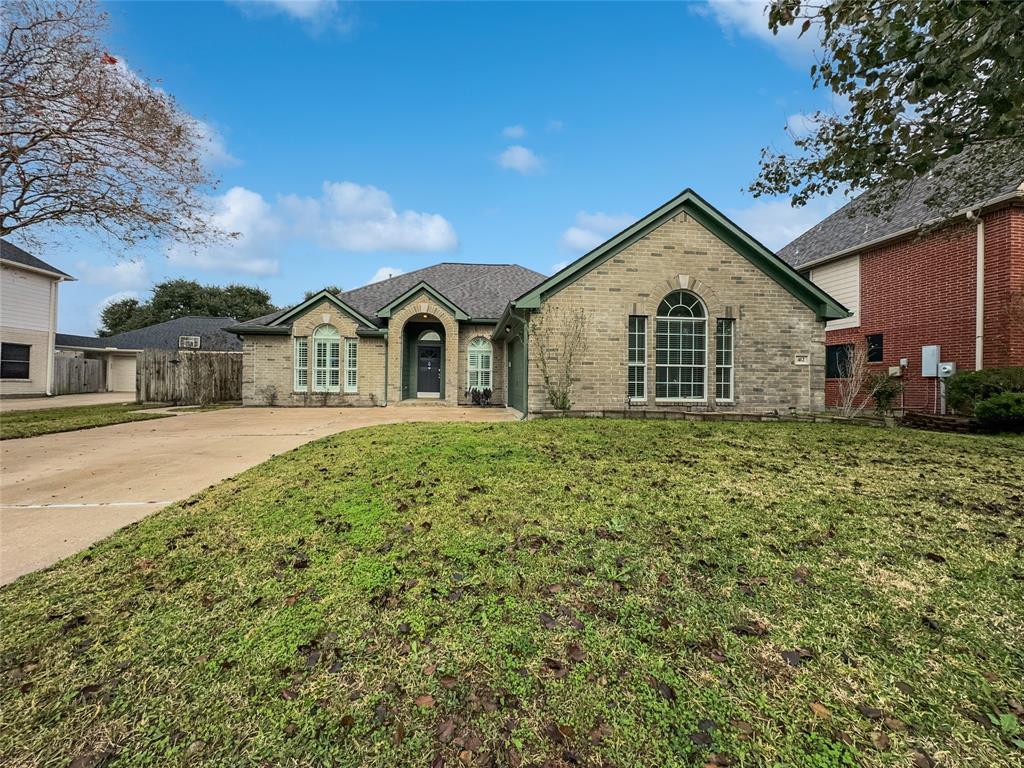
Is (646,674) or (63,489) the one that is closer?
(646,674)

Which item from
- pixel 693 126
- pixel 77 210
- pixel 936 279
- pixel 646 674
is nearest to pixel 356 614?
pixel 646 674

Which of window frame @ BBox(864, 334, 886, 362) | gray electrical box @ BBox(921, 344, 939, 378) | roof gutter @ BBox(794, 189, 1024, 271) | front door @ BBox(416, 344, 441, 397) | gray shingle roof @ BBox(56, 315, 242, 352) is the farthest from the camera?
gray shingle roof @ BBox(56, 315, 242, 352)

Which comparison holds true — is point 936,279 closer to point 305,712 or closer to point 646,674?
point 646,674

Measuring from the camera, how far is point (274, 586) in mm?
3033

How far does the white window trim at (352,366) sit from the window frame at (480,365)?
4.50 metres

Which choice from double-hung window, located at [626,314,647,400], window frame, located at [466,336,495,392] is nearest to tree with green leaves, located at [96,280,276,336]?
window frame, located at [466,336,495,392]

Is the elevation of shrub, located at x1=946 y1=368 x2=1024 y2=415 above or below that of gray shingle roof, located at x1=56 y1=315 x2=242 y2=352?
below

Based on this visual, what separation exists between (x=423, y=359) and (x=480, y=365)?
4102mm

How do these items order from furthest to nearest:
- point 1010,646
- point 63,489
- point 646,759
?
point 63,489, point 1010,646, point 646,759

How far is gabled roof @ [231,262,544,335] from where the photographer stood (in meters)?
17.5

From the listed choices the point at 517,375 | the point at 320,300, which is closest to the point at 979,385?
the point at 517,375

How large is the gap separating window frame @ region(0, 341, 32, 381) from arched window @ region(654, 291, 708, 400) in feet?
96.3

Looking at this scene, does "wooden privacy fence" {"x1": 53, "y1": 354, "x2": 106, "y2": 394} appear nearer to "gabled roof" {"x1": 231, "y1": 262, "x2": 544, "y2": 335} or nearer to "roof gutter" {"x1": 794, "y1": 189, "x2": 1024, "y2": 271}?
"gabled roof" {"x1": 231, "y1": 262, "x2": 544, "y2": 335}

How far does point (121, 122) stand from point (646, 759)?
13863 mm
